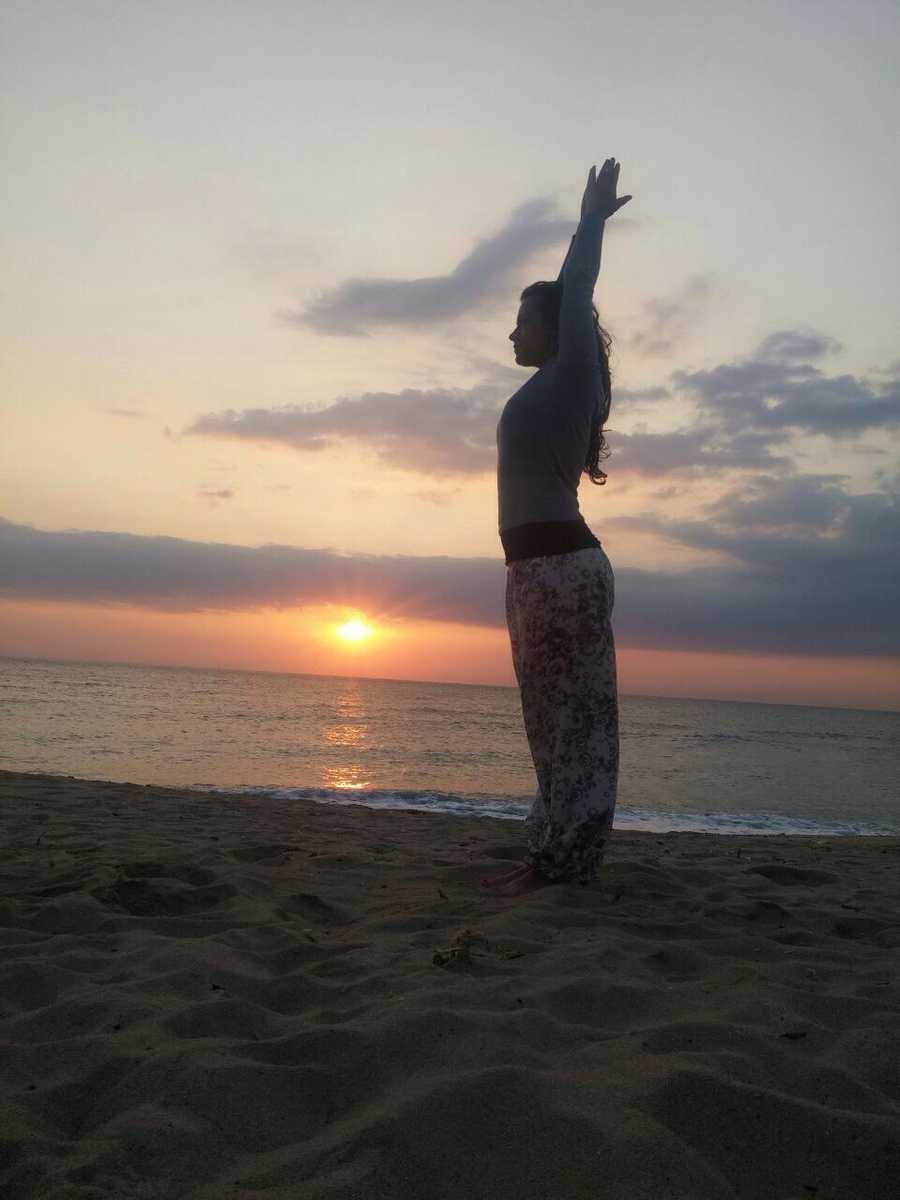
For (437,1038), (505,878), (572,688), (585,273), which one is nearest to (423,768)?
(505,878)

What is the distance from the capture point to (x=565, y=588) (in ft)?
11.0

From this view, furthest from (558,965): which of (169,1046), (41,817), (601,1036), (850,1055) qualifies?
(41,817)

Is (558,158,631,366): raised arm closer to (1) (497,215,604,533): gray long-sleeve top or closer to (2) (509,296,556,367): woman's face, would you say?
(1) (497,215,604,533): gray long-sleeve top

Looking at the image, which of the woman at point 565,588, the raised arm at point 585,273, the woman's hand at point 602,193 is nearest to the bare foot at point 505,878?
the woman at point 565,588

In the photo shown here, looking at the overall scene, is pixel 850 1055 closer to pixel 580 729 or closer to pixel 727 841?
A: pixel 580 729

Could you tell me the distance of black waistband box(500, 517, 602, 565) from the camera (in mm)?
3396

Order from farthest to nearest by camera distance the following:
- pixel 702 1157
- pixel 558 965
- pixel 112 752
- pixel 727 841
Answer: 1. pixel 112 752
2. pixel 727 841
3. pixel 558 965
4. pixel 702 1157

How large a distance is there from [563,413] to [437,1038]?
2480mm

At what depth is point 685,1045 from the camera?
186 centimetres

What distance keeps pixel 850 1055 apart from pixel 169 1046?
1578 mm

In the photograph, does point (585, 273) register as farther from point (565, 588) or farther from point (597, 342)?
point (565, 588)

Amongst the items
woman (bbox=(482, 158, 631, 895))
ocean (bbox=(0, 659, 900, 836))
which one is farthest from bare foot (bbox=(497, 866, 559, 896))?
ocean (bbox=(0, 659, 900, 836))

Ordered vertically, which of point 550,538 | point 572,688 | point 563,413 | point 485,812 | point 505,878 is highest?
point 563,413

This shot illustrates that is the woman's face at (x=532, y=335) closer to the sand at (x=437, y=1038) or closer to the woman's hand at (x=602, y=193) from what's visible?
the woman's hand at (x=602, y=193)
